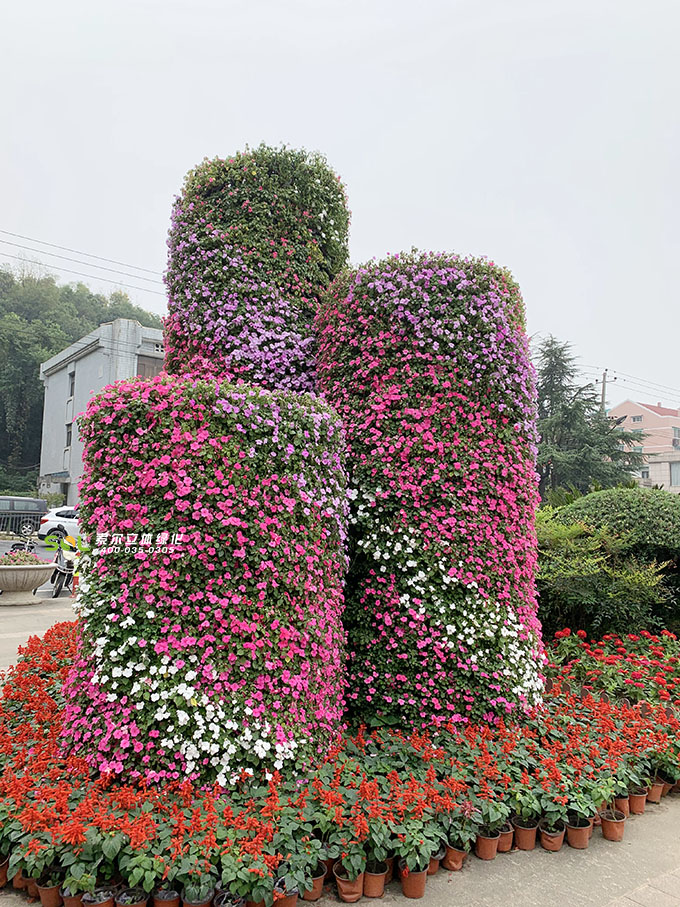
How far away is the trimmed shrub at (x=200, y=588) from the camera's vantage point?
9.18 feet

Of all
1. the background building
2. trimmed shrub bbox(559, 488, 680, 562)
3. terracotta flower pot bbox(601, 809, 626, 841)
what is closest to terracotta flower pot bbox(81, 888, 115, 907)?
terracotta flower pot bbox(601, 809, 626, 841)

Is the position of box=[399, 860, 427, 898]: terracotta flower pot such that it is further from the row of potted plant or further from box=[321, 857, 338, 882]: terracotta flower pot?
box=[321, 857, 338, 882]: terracotta flower pot

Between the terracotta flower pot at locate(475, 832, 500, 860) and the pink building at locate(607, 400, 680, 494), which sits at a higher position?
the pink building at locate(607, 400, 680, 494)

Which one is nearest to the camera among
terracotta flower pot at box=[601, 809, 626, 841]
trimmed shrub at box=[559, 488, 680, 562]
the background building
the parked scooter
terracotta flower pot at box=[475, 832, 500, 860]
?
terracotta flower pot at box=[475, 832, 500, 860]

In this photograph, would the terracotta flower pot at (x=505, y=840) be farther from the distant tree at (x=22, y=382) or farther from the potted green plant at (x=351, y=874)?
the distant tree at (x=22, y=382)

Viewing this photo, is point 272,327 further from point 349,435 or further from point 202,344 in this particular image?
point 349,435

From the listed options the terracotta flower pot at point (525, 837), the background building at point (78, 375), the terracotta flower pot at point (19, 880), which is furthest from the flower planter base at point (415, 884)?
the background building at point (78, 375)

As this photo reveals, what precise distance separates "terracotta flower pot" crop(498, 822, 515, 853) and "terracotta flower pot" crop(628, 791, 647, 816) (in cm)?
83

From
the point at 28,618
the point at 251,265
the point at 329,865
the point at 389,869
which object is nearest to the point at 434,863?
the point at 389,869

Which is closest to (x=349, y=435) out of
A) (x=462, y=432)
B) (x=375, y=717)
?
(x=462, y=432)

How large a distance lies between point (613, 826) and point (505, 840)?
566 mm

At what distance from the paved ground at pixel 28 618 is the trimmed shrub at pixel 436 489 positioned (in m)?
4.08

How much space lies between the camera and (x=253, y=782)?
281 cm

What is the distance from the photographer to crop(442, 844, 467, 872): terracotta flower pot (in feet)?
8.71
